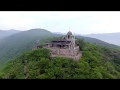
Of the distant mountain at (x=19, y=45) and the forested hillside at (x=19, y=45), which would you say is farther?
the distant mountain at (x=19, y=45)

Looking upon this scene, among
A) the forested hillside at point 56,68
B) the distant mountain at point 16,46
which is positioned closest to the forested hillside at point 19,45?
the distant mountain at point 16,46

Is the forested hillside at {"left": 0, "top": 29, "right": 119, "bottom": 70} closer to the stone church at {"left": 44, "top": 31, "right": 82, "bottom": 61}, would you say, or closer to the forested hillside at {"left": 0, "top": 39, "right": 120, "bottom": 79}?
the forested hillside at {"left": 0, "top": 39, "right": 120, "bottom": 79}

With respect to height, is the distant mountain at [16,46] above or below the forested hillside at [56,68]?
below

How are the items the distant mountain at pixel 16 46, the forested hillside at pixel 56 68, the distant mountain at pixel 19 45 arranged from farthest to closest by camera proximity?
the distant mountain at pixel 16 46 → the distant mountain at pixel 19 45 → the forested hillside at pixel 56 68

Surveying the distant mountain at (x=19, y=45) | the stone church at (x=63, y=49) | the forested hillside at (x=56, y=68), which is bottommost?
the distant mountain at (x=19, y=45)

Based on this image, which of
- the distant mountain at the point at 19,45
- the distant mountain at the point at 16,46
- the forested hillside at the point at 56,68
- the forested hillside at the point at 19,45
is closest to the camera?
the forested hillside at the point at 56,68

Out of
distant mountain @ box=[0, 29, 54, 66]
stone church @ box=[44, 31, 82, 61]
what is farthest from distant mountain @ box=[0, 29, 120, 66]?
stone church @ box=[44, 31, 82, 61]

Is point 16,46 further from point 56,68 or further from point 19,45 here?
point 56,68

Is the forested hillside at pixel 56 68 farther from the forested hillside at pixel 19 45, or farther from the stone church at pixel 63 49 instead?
the forested hillside at pixel 19 45

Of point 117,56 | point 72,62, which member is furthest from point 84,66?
point 117,56
